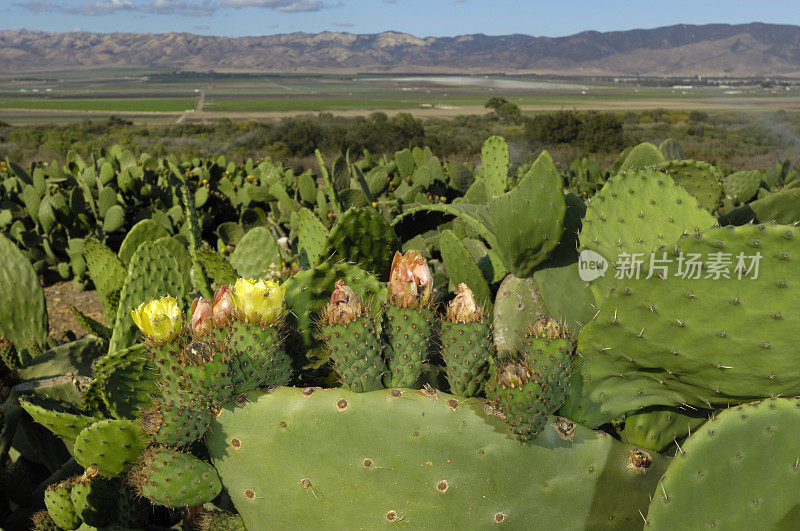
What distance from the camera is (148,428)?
1304 mm

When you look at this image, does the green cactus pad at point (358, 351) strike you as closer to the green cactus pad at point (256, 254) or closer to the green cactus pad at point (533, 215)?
the green cactus pad at point (533, 215)

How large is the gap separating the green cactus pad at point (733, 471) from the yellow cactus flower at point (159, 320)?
3.39 feet

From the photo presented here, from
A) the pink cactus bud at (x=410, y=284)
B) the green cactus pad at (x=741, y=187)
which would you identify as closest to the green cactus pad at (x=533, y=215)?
the pink cactus bud at (x=410, y=284)

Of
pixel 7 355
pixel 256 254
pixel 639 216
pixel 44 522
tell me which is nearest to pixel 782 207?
pixel 639 216

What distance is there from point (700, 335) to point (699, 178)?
1.05 metres

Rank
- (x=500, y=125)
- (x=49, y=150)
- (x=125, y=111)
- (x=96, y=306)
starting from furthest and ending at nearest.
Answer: (x=125, y=111), (x=500, y=125), (x=49, y=150), (x=96, y=306)

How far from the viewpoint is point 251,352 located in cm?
129

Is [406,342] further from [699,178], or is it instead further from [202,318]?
[699,178]

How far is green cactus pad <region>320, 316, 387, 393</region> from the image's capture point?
1.28 m

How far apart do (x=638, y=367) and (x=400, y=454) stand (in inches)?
22.2

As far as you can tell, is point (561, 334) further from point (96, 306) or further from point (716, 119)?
point (716, 119)

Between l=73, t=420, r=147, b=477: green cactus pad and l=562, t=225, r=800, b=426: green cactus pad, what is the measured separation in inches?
38.3

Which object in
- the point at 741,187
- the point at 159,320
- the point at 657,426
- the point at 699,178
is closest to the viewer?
the point at 159,320

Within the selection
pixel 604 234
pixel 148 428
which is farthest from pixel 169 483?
pixel 604 234
